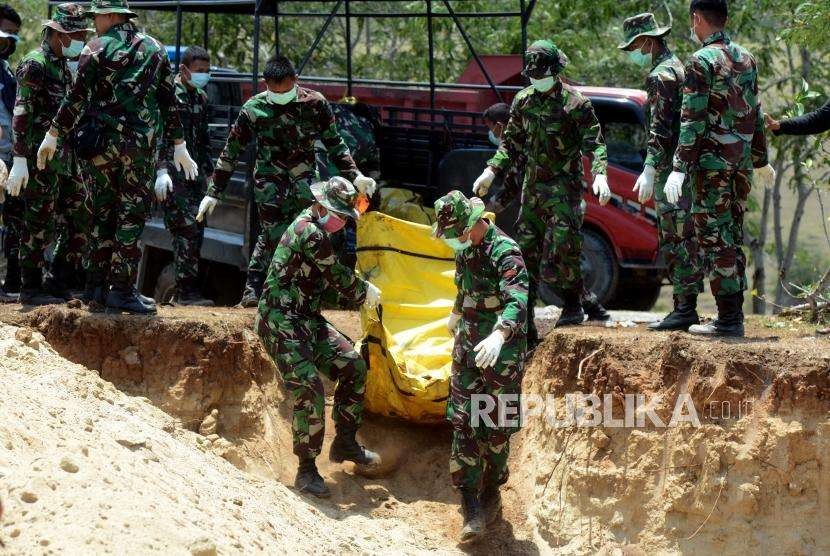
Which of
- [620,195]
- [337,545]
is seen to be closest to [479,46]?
[620,195]

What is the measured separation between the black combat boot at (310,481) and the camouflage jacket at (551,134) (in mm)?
2434

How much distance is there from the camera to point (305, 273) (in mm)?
7152

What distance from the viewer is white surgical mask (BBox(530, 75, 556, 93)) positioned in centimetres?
795

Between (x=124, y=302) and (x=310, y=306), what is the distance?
155 cm

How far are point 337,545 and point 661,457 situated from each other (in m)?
2.08

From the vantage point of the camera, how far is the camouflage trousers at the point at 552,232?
8070 mm

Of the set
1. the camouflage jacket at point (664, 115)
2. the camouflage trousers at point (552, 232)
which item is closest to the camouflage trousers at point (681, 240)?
the camouflage jacket at point (664, 115)

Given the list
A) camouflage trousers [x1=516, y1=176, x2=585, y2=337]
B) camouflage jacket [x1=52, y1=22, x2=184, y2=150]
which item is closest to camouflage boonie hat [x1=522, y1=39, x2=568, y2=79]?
camouflage trousers [x1=516, y1=176, x2=585, y2=337]

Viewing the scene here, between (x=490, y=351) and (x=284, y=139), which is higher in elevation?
(x=284, y=139)

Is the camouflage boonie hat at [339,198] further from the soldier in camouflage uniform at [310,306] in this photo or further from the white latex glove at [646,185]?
the white latex glove at [646,185]

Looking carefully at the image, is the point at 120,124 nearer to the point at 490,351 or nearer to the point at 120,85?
the point at 120,85

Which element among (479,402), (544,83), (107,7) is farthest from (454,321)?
(107,7)

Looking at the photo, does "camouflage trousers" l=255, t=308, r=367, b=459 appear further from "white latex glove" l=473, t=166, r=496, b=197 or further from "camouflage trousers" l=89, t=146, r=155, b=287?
"white latex glove" l=473, t=166, r=496, b=197

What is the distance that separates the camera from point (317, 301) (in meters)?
7.29
